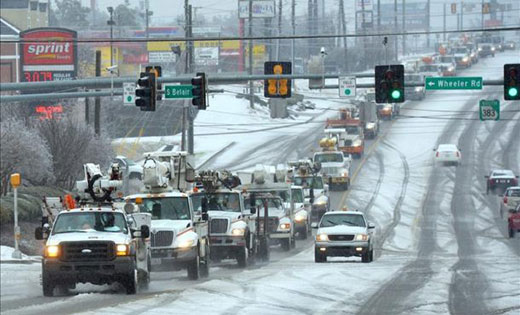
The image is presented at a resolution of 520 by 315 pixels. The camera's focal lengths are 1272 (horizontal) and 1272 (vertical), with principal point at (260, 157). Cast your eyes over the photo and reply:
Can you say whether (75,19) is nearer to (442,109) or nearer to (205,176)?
(442,109)

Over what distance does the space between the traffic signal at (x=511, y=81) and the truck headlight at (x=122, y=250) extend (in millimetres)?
16068

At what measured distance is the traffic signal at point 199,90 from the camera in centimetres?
3934

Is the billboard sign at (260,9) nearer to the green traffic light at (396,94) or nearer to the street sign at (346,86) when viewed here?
the street sign at (346,86)

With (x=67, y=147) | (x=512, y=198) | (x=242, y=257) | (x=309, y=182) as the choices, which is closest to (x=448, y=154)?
(x=512, y=198)

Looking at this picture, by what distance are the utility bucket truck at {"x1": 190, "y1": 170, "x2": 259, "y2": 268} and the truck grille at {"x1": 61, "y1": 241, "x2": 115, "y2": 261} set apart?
319 inches

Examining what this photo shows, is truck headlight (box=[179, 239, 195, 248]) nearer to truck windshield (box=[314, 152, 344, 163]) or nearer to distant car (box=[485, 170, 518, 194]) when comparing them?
truck windshield (box=[314, 152, 344, 163])

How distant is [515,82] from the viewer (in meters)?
38.9

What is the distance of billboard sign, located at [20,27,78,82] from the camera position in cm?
8319

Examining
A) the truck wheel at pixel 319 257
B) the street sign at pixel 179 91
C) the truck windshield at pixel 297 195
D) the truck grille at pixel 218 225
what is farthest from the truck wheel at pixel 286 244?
the truck grille at pixel 218 225

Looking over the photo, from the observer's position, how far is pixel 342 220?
130ft

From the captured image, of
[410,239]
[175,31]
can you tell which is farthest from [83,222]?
[175,31]

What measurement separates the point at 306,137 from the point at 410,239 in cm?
4169

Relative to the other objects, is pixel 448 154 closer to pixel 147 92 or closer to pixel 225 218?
pixel 147 92

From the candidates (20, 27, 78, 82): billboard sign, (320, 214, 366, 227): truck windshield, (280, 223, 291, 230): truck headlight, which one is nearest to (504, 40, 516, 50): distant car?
(20, 27, 78, 82): billboard sign
